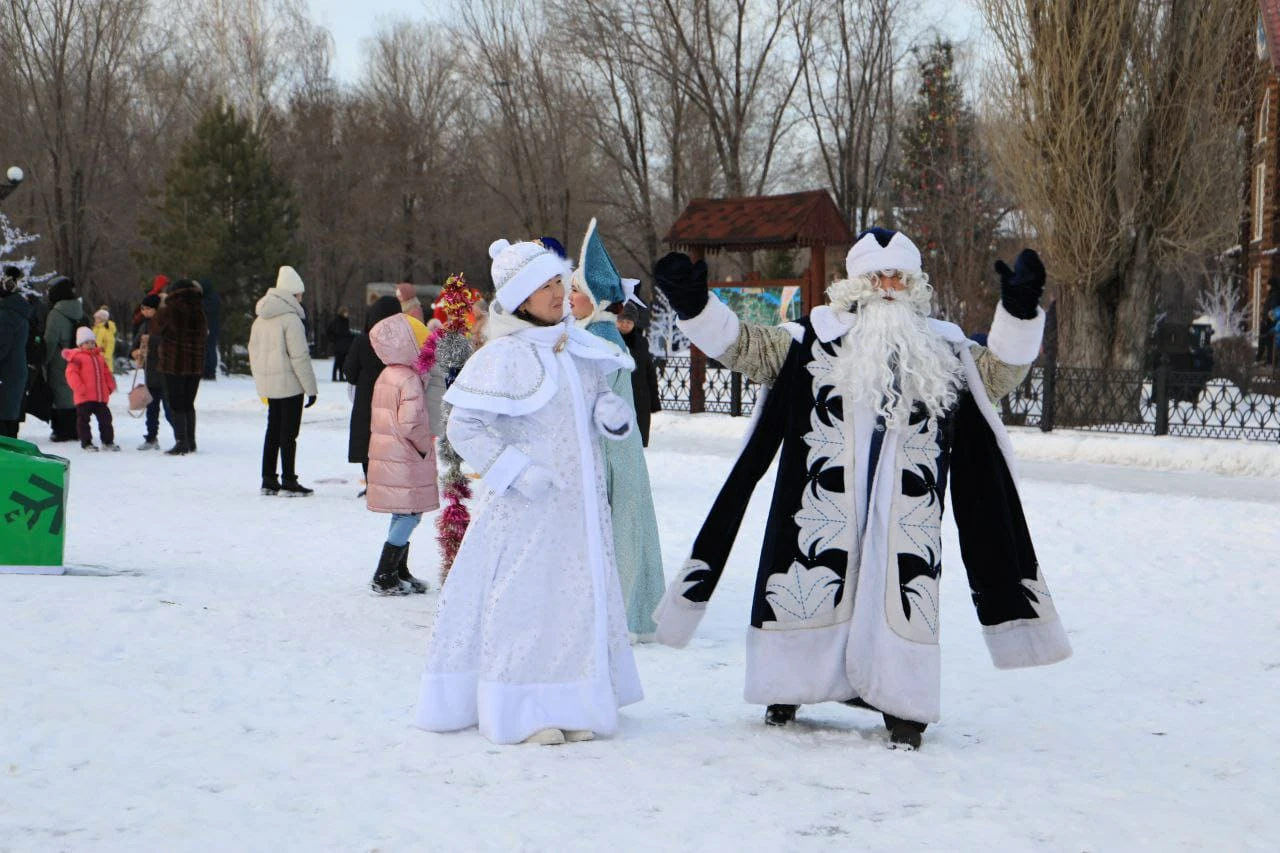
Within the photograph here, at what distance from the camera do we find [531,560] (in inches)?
184

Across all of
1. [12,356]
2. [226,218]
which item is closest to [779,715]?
[12,356]

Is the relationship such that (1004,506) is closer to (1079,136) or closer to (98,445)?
(98,445)

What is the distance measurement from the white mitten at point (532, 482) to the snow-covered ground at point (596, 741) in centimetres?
88

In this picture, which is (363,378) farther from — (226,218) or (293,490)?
(226,218)

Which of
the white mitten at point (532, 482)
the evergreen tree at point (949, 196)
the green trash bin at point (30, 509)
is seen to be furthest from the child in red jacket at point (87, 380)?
the evergreen tree at point (949, 196)

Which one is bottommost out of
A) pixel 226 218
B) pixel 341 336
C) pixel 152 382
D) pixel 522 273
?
pixel 152 382

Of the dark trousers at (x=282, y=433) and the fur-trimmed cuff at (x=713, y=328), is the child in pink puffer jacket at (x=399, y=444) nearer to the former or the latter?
the fur-trimmed cuff at (x=713, y=328)

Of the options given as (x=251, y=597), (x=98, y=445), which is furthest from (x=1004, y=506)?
(x=98, y=445)

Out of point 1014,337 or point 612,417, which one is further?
point 612,417

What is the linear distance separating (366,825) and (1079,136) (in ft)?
58.0

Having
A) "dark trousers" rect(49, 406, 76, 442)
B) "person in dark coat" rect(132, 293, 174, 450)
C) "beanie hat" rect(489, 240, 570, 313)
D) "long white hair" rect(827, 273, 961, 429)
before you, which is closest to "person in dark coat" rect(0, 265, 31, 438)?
"person in dark coat" rect(132, 293, 174, 450)

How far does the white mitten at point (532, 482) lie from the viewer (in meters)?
4.64

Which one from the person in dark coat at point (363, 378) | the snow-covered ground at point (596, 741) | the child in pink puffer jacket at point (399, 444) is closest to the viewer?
the snow-covered ground at point (596, 741)

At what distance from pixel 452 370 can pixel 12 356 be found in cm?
709
